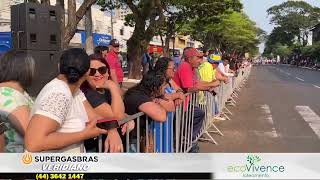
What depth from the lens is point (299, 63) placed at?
331ft

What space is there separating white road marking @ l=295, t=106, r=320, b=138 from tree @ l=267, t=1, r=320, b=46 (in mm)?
117958

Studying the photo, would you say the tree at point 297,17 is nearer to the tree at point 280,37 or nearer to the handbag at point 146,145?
the tree at point 280,37

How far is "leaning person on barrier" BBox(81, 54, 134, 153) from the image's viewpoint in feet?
12.0

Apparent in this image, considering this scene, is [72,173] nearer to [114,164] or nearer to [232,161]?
[114,164]

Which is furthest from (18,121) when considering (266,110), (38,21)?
(266,110)

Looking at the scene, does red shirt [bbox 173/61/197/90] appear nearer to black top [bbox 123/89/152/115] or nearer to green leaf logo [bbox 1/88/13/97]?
black top [bbox 123/89/152/115]

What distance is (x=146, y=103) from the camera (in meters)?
4.70

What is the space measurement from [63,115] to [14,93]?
1.94 feet

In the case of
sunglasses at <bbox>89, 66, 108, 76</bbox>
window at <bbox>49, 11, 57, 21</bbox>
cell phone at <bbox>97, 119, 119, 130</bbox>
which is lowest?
cell phone at <bbox>97, 119, 119, 130</bbox>

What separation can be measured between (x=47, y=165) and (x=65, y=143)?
0.49 metres

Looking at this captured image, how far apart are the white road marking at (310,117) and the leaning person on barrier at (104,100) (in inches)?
223

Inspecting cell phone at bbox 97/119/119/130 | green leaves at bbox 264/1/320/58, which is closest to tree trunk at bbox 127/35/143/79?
cell phone at bbox 97/119/119/130

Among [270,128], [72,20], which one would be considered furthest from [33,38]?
[270,128]

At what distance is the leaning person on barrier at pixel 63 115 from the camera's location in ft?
9.62
